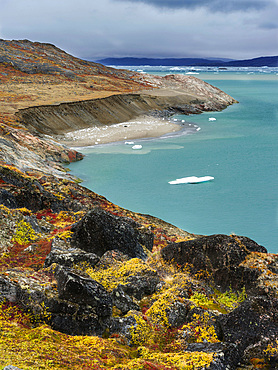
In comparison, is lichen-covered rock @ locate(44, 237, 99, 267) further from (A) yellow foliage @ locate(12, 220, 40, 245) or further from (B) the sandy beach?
(B) the sandy beach

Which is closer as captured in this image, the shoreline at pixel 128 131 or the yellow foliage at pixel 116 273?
the yellow foliage at pixel 116 273

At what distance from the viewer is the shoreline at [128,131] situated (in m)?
55.7

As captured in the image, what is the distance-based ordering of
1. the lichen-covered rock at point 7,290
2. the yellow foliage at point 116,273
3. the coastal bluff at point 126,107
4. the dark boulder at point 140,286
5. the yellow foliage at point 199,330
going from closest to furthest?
1. the lichen-covered rock at point 7,290
2. the yellow foliage at point 199,330
3. the yellow foliage at point 116,273
4. the dark boulder at point 140,286
5. the coastal bluff at point 126,107

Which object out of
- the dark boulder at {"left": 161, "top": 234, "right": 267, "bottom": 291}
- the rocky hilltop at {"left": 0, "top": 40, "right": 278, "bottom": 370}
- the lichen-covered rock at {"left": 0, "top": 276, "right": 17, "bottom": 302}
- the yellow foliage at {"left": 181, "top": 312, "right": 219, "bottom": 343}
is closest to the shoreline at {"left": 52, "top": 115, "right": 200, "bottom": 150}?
the rocky hilltop at {"left": 0, "top": 40, "right": 278, "bottom": 370}

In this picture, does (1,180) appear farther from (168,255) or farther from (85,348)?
(85,348)

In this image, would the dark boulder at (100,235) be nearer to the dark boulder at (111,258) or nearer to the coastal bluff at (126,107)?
the dark boulder at (111,258)

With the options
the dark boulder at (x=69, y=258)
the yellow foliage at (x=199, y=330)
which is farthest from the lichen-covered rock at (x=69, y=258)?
the yellow foliage at (x=199, y=330)

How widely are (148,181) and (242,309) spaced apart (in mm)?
30364

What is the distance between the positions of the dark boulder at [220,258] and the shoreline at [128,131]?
141 ft

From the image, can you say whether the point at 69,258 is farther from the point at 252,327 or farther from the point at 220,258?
the point at 252,327

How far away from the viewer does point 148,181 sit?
38219 mm

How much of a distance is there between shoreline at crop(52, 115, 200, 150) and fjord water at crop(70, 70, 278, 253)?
109 inches

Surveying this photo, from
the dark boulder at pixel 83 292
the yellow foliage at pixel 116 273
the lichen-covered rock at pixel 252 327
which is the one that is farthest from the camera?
the yellow foliage at pixel 116 273

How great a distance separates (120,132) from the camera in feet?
204
